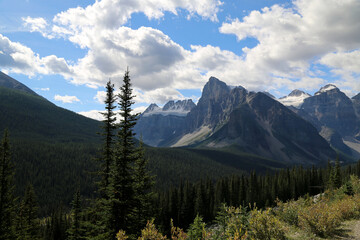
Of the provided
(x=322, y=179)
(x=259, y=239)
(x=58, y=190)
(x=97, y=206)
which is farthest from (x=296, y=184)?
(x=58, y=190)

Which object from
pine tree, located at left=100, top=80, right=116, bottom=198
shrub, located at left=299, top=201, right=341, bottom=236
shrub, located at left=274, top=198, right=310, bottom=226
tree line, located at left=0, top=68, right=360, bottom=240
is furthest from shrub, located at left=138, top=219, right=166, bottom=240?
pine tree, located at left=100, top=80, right=116, bottom=198

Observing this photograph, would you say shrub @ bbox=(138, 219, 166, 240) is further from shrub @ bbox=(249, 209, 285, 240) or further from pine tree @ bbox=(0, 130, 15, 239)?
pine tree @ bbox=(0, 130, 15, 239)

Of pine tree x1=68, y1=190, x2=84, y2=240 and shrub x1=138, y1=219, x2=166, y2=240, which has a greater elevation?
shrub x1=138, y1=219, x2=166, y2=240

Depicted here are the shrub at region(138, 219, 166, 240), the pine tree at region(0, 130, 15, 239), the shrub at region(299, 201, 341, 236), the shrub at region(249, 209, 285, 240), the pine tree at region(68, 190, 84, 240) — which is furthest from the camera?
the pine tree at region(68, 190, 84, 240)

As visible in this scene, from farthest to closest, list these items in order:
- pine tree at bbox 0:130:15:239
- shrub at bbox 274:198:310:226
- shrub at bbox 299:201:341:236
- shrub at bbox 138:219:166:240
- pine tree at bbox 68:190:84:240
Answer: pine tree at bbox 68:190:84:240
pine tree at bbox 0:130:15:239
shrub at bbox 274:198:310:226
shrub at bbox 299:201:341:236
shrub at bbox 138:219:166:240

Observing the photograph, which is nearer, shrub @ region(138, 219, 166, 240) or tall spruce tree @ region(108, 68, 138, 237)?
shrub @ region(138, 219, 166, 240)

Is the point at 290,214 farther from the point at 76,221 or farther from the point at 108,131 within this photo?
the point at 76,221

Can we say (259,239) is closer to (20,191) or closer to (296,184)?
(296,184)

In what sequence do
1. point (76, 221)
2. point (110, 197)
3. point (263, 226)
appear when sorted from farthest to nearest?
point (76, 221) → point (110, 197) → point (263, 226)

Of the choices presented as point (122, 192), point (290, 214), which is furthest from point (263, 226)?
point (122, 192)

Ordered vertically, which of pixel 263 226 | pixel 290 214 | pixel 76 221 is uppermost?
pixel 263 226

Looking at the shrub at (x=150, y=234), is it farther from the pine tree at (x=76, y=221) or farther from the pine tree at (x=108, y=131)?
the pine tree at (x=76, y=221)

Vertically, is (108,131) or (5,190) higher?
(108,131)

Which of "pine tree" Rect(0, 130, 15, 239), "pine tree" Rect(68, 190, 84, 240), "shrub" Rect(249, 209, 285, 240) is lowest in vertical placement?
"pine tree" Rect(68, 190, 84, 240)
